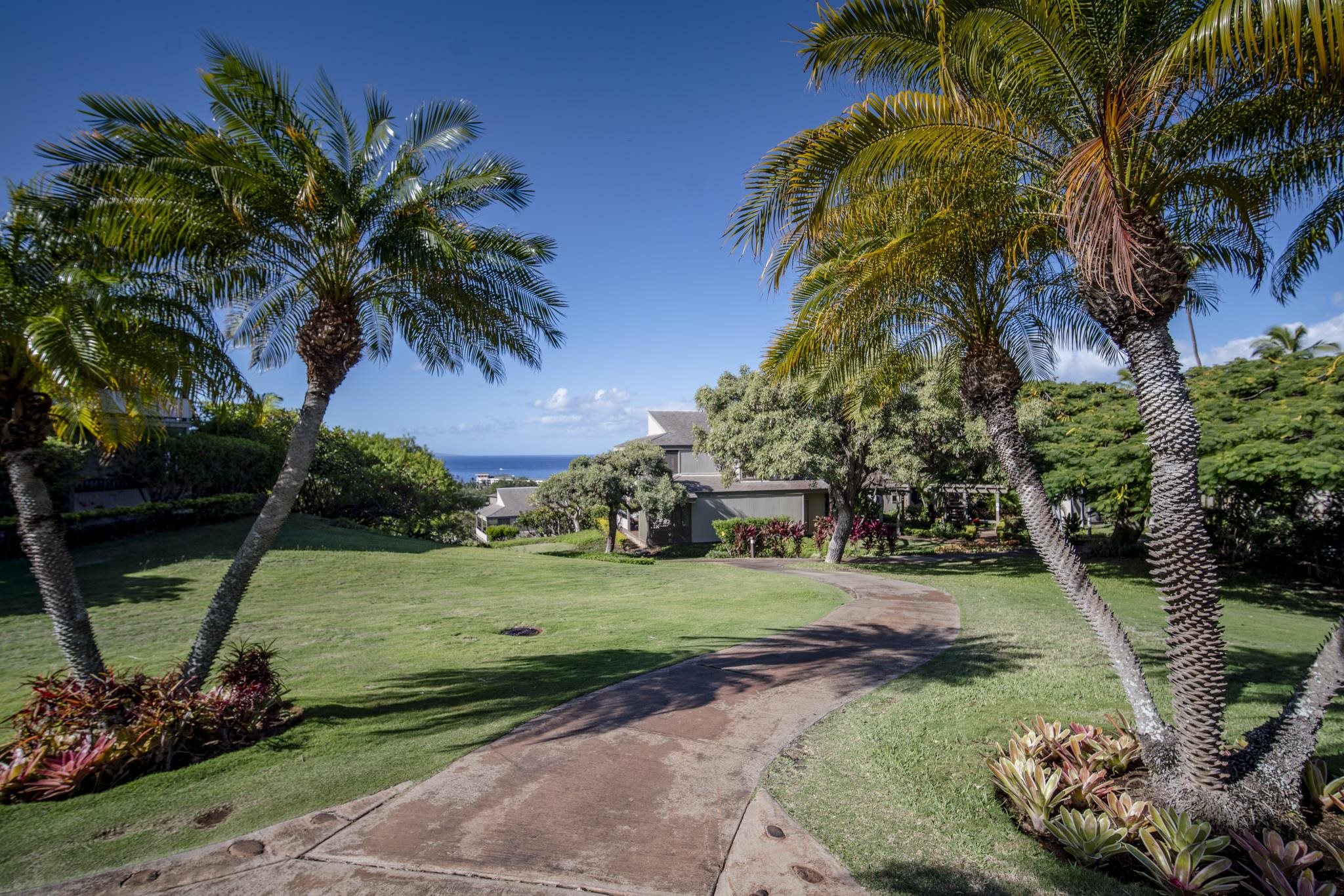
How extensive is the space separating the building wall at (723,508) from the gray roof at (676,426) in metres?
3.65

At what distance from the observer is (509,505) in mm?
62969

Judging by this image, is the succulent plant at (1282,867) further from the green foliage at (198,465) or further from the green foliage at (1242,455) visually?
the green foliage at (198,465)

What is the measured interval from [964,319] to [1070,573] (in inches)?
109

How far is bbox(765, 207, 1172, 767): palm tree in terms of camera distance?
221 inches

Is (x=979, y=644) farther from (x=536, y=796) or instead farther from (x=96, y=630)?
(x=96, y=630)

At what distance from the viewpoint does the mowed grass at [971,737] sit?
4148 millimetres

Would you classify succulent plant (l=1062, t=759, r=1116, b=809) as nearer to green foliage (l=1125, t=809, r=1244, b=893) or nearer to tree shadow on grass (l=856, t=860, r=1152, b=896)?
green foliage (l=1125, t=809, r=1244, b=893)

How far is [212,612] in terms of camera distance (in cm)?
659

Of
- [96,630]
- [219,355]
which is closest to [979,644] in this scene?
[219,355]

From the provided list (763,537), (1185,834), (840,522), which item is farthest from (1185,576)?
(763,537)

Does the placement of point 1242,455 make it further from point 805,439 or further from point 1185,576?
point 1185,576

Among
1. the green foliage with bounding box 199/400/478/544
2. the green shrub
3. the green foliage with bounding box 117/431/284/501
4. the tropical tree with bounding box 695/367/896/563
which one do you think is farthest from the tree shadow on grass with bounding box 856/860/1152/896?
the green shrub

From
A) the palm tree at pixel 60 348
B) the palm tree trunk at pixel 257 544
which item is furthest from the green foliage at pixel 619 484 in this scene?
the palm tree at pixel 60 348

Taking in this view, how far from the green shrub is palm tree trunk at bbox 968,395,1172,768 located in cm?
4212
